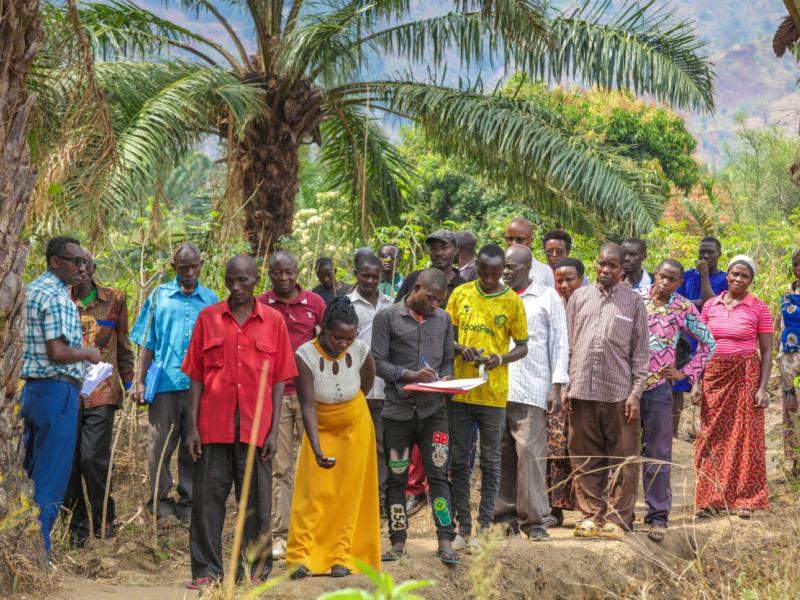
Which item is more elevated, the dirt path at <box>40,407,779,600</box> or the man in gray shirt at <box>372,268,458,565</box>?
the man in gray shirt at <box>372,268,458,565</box>

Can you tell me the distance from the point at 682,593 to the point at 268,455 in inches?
113

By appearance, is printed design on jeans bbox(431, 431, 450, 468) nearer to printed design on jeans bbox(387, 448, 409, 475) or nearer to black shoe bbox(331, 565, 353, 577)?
printed design on jeans bbox(387, 448, 409, 475)

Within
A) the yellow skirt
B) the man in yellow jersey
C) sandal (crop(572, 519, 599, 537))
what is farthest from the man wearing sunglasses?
sandal (crop(572, 519, 599, 537))

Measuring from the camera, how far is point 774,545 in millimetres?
7492

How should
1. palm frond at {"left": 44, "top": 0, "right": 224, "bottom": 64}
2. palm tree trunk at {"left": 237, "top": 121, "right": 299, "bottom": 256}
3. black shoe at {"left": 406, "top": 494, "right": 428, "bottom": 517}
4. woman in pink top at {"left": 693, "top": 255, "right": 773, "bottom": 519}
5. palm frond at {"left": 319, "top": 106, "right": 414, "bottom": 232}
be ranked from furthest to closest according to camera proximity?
palm frond at {"left": 319, "top": 106, "right": 414, "bottom": 232} → palm tree trunk at {"left": 237, "top": 121, "right": 299, "bottom": 256} → palm frond at {"left": 44, "top": 0, "right": 224, "bottom": 64} → woman in pink top at {"left": 693, "top": 255, "right": 773, "bottom": 519} → black shoe at {"left": 406, "top": 494, "right": 428, "bottom": 517}

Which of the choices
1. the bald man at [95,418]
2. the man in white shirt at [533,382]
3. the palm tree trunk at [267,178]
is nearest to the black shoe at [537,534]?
the man in white shirt at [533,382]

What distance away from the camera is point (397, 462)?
6.39 m

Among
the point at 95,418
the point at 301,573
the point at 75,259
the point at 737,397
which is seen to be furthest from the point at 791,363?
the point at 75,259

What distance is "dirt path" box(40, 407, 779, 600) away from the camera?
19.3ft

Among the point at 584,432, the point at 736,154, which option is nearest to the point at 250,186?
the point at 584,432

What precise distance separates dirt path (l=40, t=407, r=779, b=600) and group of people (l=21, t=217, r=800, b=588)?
0.15m

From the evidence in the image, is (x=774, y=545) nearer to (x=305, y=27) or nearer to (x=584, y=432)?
(x=584, y=432)

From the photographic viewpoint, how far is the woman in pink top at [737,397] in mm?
8273

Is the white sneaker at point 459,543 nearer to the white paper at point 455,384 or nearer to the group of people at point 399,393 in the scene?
the group of people at point 399,393
